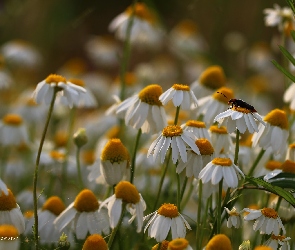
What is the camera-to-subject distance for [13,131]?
10.6 feet

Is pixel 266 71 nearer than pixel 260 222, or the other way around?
pixel 260 222

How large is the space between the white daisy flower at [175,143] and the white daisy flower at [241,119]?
91mm

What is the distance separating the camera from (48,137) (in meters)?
4.49

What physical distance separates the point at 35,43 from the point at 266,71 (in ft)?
7.63

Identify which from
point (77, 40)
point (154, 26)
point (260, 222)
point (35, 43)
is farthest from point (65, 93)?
point (77, 40)

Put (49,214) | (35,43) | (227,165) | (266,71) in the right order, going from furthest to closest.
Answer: (35,43) → (266,71) → (49,214) → (227,165)

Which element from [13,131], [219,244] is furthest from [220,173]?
[13,131]

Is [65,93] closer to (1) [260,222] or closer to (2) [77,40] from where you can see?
(1) [260,222]

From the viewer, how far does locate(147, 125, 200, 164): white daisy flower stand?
1771mm

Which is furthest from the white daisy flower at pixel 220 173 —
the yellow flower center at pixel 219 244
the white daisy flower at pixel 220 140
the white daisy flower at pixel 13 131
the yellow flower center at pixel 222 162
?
the white daisy flower at pixel 13 131

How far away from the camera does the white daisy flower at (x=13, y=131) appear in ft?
10.4

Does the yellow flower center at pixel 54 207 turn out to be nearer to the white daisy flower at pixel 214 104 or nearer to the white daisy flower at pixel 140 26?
the white daisy flower at pixel 214 104

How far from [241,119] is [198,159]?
154mm

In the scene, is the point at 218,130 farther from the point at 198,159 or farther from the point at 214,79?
the point at 214,79
